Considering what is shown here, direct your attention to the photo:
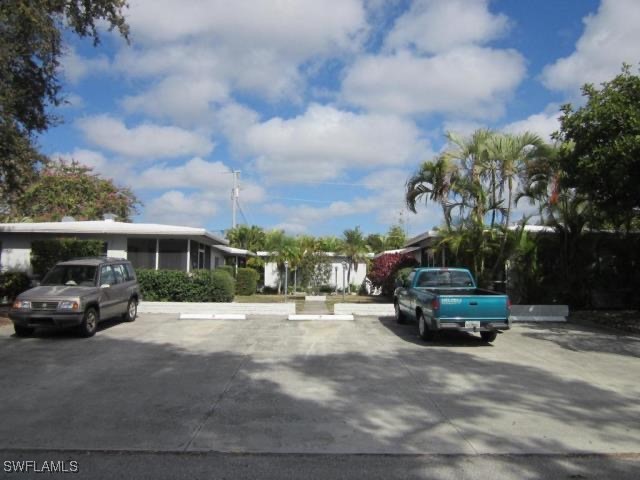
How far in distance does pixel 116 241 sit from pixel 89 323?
9.84m

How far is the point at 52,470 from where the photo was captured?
474 cm

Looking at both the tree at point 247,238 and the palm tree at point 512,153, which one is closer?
the palm tree at point 512,153

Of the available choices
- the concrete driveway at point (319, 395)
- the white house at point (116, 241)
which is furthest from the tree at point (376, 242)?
the concrete driveway at point (319, 395)

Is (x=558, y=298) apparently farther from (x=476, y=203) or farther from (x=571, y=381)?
(x=571, y=381)

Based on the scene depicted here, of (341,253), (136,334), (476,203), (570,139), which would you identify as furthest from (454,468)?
(341,253)

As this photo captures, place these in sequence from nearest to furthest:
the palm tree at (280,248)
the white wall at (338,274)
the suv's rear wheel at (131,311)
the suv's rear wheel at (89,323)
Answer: the suv's rear wheel at (89,323), the suv's rear wheel at (131,311), the palm tree at (280,248), the white wall at (338,274)

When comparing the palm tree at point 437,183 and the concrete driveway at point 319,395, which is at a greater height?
the palm tree at point 437,183

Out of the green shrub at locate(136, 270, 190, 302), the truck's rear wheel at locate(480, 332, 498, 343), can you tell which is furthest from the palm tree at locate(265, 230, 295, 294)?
the truck's rear wheel at locate(480, 332, 498, 343)

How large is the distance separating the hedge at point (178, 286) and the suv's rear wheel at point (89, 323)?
6.65 metres

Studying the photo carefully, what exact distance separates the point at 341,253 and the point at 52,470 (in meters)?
27.3

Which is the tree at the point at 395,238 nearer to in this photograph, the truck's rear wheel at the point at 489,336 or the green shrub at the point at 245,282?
the green shrub at the point at 245,282

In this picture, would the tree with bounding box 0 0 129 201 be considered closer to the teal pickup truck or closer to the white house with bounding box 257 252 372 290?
the teal pickup truck

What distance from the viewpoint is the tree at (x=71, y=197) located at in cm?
3753

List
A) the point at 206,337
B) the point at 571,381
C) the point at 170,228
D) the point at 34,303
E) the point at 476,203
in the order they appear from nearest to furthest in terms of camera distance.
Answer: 1. the point at 571,381
2. the point at 34,303
3. the point at 206,337
4. the point at 476,203
5. the point at 170,228
